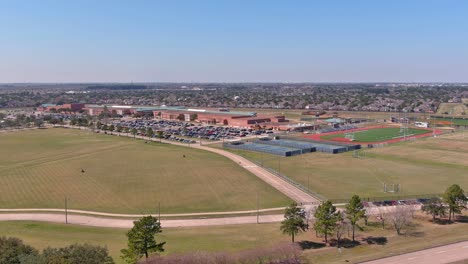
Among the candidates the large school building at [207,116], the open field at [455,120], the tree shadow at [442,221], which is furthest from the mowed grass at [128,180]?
the open field at [455,120]

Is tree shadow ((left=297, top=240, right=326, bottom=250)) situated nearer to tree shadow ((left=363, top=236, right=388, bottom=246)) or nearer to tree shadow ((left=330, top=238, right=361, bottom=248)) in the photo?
tree shadow ((left=330, top=238, right=361, bottom=248))

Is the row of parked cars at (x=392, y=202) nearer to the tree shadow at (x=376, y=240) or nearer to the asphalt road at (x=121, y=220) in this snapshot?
the tree shadow at (x=376, y=240)

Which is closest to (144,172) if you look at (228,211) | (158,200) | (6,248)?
(158,200)

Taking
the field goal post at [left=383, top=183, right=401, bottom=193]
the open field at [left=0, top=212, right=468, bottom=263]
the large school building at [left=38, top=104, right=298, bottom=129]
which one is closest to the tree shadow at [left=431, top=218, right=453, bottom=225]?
the open field at [left=0, top=212, right=468, bottom=263]

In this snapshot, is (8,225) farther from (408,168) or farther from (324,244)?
(408,168)

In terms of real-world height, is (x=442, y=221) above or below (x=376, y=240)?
above

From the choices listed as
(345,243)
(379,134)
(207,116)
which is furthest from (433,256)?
(207,116)

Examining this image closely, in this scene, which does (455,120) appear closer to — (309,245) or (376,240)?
(376,240)
